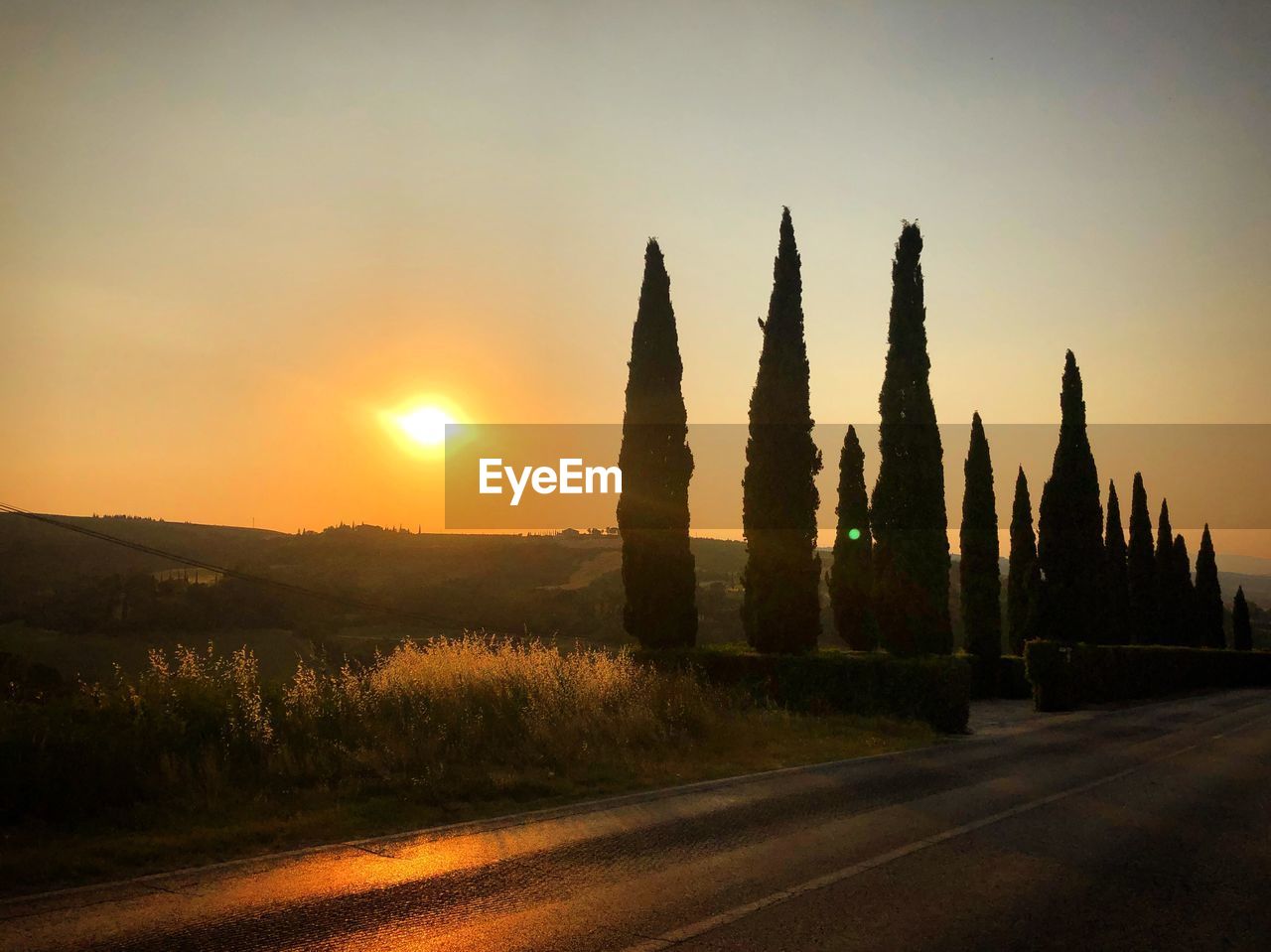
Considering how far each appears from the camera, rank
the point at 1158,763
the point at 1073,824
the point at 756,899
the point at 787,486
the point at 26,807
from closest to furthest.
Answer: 1. the point at 756,899
2. the point at 26,807
3. the point at 1073,824
4. the point at 1158,763
5. the point at 787,486

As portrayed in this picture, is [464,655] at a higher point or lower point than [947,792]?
higher

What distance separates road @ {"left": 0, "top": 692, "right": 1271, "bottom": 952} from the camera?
6.09 m

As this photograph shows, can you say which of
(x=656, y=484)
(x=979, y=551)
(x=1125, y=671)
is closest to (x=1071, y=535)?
(x=979, y=551)

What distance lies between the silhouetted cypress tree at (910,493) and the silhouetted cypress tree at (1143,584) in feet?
117

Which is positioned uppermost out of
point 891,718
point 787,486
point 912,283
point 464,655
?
point 912,283

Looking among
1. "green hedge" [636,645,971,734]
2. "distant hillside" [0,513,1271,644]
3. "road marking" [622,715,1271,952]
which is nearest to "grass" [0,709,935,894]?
"road marking" [622,715,1271,952]

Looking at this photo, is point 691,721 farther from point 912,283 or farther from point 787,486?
point 912,283

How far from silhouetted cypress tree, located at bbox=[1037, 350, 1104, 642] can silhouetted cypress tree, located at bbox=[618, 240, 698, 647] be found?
22073 millimetres

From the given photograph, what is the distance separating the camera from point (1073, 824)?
1000 cm

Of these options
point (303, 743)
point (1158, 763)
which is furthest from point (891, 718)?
point (303, 743)

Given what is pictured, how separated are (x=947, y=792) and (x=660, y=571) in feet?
55.2

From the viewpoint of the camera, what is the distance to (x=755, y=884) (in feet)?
24.0

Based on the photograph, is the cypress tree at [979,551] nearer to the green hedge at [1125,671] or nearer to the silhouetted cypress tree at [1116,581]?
the green hedge at [1125,671]

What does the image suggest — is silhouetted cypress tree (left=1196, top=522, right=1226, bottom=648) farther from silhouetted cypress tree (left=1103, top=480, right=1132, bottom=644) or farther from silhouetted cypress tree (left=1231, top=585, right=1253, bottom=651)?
silhouetted cypress tree (left=1103, top=480, right=1132, bottom=644)
